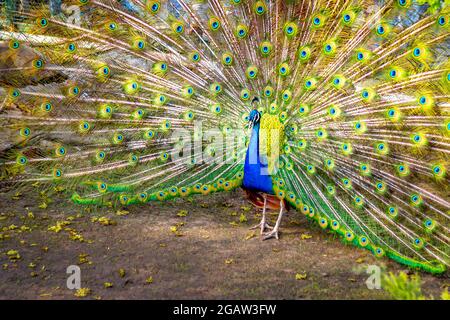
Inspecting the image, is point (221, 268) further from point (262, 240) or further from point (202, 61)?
point (202, 61)

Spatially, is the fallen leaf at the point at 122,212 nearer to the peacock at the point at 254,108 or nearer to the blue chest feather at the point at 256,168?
the peacock at the point at 254,108

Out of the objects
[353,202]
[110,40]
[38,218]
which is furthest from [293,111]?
[38,218]

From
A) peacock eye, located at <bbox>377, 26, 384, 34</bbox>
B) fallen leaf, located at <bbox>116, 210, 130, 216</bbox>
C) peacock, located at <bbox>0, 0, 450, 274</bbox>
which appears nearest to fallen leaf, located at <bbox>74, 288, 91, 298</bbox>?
peacock, located at <bbox>0, 0, 450, 274</bbox>

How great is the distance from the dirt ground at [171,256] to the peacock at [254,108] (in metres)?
0.33

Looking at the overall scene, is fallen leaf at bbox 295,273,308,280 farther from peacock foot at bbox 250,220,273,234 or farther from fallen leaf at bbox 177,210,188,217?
fallen leaf at bbox 177,210,188,217

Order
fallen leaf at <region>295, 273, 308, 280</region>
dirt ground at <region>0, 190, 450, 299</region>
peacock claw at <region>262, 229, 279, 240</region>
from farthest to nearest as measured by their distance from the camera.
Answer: peacock claw at <region>262, 229, 279, 240</region> → fallen leaf at <region>295, 273, 308, 280</region> → dirt ground at <region>0, 190, 450, 299</region>

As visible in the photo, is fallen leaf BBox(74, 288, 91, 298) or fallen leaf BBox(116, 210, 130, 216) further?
fallen leaf BBox(116, 210, 130, 216)

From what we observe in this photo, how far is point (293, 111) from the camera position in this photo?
4.30 metres

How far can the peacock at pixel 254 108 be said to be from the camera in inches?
155

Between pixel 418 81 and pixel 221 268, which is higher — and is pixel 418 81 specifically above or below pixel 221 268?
above

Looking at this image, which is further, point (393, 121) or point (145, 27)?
point (145, 27)

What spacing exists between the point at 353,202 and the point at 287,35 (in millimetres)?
1584

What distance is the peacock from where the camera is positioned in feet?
12.9

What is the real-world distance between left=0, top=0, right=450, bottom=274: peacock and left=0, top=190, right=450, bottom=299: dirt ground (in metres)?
0.33
